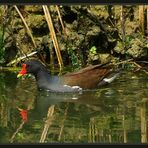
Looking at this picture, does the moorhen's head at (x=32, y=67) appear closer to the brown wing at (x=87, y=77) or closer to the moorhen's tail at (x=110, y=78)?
the brown wing at (x=87, y=77)

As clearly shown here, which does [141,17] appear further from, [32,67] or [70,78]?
[32,67]

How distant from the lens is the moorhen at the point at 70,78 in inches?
338

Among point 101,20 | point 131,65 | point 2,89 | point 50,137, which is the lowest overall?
point 50,137

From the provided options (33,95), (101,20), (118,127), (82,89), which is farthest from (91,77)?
(118,127)

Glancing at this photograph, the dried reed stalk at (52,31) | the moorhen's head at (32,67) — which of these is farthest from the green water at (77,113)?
the dried reed stalk at (52,31)

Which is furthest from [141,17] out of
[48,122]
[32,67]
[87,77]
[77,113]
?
[48,122]

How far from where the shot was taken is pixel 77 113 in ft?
23.4

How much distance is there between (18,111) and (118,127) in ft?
4.54

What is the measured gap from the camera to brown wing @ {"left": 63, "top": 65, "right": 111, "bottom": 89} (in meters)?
8.64

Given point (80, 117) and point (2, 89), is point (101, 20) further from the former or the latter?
point (80, 117)

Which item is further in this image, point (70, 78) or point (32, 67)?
point (32, 67)

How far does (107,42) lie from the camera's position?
10156 millimetres

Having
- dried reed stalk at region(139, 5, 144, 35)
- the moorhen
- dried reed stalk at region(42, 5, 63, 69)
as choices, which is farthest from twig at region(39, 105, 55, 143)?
dried reed stalk at region(139, 5, 144, 35)

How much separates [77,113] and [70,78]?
156 cm
